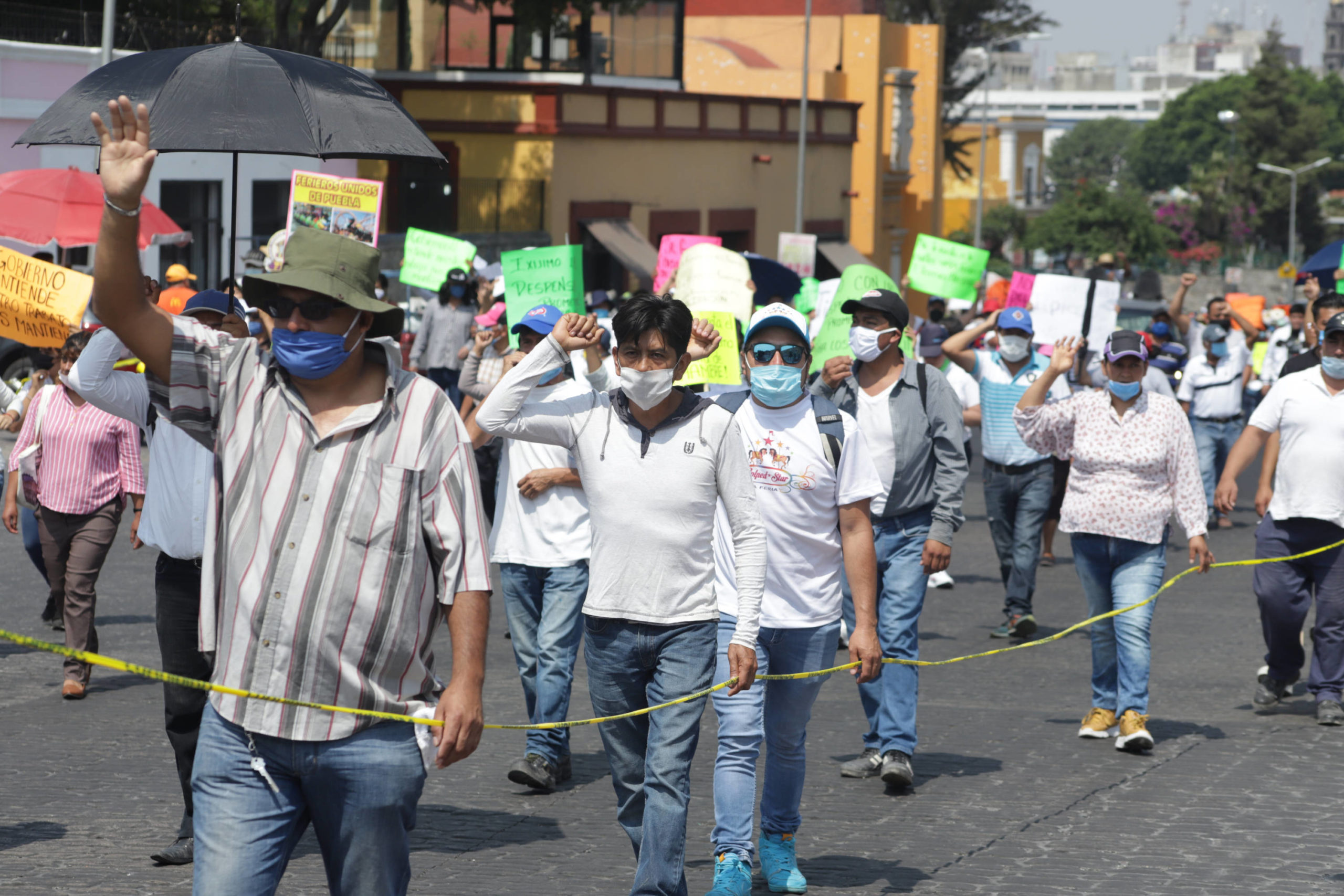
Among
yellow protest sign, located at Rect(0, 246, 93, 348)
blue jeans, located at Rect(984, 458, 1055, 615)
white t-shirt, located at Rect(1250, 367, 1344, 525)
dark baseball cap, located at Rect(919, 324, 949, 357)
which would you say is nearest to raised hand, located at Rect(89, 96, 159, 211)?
yellow protest sign, located at Rect(0, 246, 93, 348)

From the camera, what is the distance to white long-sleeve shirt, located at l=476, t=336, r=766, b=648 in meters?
5.06

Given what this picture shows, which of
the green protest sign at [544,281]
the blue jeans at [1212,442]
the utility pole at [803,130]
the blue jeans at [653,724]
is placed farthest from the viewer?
the utility pole at [803,130]

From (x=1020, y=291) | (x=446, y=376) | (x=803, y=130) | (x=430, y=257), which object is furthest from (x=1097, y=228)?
(x=430, y=257)

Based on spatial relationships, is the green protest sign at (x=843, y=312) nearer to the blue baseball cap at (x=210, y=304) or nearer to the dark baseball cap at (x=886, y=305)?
the dark baseball cap at (x=886, y=305)

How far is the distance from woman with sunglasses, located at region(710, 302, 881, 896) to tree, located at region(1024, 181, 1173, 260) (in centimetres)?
6882

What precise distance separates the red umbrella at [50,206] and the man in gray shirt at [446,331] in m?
5.55

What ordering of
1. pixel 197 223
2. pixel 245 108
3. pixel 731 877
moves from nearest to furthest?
pixel 731 877
pixel 245 108
pixel 197 223

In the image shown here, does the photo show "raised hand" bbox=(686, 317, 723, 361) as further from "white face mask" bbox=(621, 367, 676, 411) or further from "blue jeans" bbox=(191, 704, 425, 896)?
"blue jeans" bbox=(191, 704, 425, 896)

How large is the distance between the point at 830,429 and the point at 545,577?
178cm

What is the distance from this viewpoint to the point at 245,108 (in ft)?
18.2

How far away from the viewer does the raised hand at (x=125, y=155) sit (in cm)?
339

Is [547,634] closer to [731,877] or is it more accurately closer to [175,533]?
[175,533]

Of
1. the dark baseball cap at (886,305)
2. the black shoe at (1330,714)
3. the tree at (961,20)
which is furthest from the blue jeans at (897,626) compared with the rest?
the tree at (961,20)

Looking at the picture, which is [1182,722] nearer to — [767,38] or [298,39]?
[298,39]
